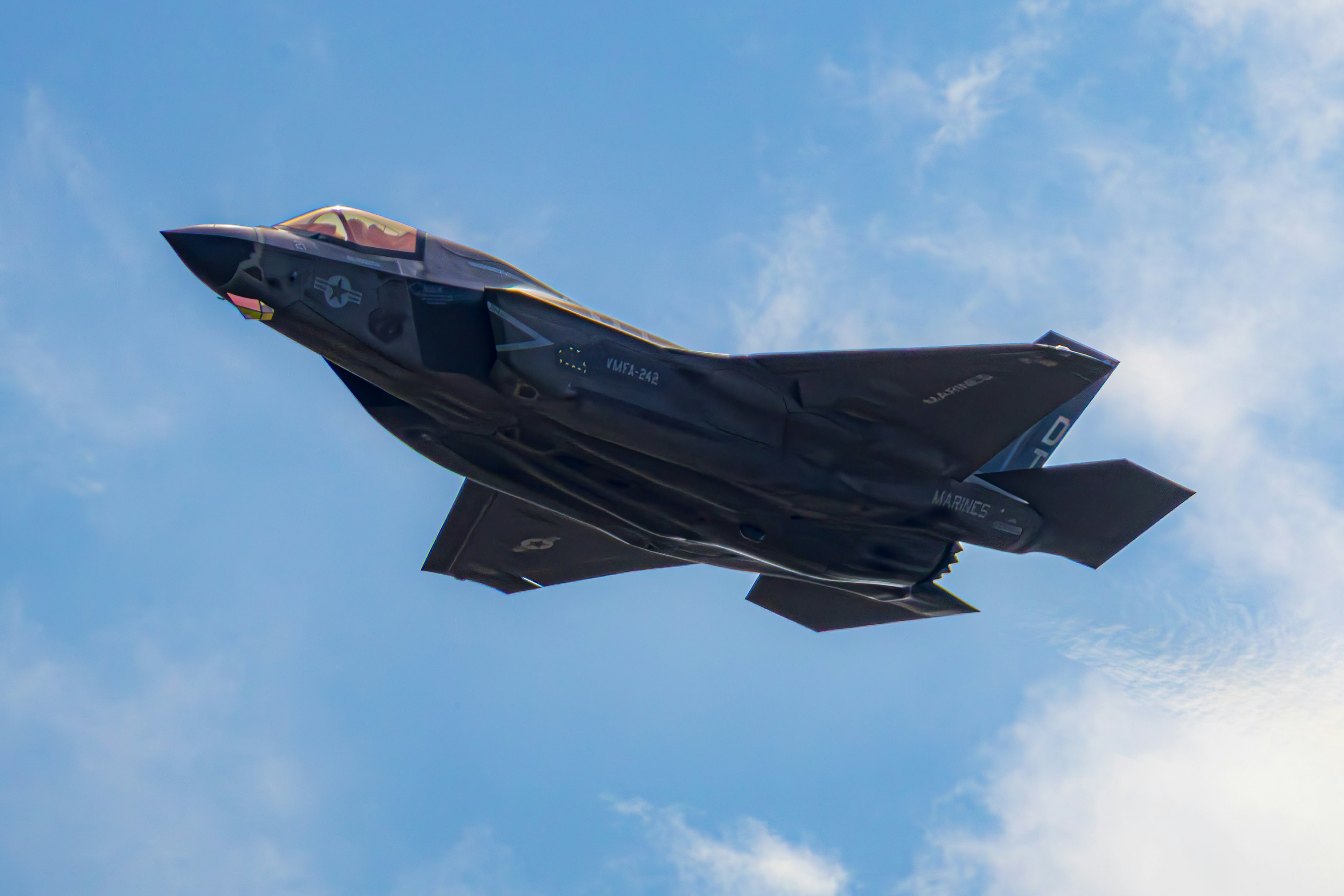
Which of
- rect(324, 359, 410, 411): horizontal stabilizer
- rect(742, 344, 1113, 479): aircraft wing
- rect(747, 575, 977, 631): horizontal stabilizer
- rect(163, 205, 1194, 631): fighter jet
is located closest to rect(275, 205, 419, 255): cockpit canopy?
rect(163, 205, 1194, 631): fighter jet

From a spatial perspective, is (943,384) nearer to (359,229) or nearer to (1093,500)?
(1093,500)

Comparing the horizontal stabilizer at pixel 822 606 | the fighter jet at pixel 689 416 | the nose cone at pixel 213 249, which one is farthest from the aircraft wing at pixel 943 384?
the nose cone at pixel 213 249

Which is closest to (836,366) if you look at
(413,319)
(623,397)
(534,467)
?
(623,397)

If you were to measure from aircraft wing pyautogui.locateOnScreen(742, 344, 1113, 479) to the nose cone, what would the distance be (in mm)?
6630

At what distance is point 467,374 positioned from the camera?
14914mm

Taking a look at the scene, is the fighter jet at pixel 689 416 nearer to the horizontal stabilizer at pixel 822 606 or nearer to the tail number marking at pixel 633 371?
the tail number marking at pixel 633 371

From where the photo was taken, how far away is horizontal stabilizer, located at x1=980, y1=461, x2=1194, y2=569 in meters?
17.5

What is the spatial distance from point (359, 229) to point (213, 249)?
1867 millimetres

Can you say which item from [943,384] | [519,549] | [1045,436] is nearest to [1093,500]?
[1045,436]

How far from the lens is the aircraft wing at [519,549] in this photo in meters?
20.1

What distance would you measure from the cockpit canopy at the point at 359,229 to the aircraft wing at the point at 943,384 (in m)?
4.85

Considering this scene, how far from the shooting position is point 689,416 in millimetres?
15445

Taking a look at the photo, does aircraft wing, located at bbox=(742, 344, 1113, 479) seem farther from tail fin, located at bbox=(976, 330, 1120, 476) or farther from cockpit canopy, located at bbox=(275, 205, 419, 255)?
cockpit canopy, located at bbox=(275, 205, 419, 255)

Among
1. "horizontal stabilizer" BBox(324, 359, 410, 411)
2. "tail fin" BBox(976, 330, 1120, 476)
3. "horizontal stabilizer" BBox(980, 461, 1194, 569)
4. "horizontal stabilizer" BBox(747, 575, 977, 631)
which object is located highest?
"tail fin" BBox(976, 330, 1120, 476)
